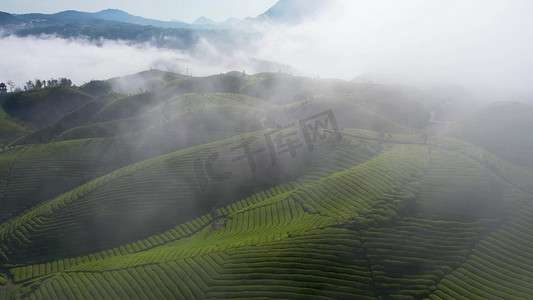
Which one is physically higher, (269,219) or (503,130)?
(503,130)

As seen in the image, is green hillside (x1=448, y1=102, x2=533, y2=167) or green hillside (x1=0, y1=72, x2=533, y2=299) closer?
green hillside (x1=0, y1=72, x2=533, y2=299)

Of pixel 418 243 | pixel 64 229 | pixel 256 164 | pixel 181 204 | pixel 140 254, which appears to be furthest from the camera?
pixel 256 164

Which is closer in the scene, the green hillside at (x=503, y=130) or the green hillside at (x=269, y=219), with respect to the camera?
the green hillside at (x=269, y=219)

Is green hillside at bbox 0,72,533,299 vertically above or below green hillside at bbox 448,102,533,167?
below

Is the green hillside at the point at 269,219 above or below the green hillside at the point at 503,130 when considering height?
below

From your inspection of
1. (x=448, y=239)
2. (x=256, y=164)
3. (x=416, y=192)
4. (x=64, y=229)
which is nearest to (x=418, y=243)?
(x=448, y=239)

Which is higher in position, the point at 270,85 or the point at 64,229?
the point at 270,85

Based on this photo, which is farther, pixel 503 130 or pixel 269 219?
pixel 503 130

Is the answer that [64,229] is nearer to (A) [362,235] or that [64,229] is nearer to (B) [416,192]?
(A) [362,235]
